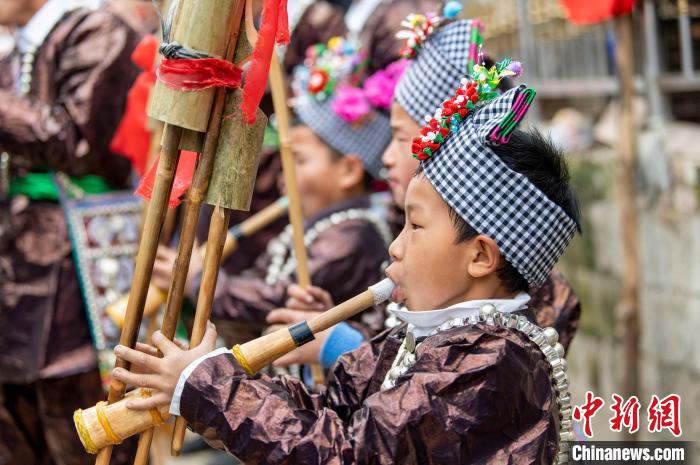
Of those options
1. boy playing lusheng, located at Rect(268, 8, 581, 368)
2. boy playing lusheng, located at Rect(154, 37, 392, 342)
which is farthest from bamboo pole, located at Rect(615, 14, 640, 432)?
boy playing lusheng, located at Rect(268, 8, 581, 368)

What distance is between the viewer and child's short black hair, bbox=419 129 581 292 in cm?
187

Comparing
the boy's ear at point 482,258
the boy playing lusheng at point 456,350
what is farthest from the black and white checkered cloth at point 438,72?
the boy's ear at point 482,258

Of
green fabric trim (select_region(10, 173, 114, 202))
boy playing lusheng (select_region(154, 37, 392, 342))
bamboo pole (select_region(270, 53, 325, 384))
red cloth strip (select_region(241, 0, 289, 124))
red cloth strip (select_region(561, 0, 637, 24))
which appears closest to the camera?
red cloth strip (select_region(241, 0, 289, 124))

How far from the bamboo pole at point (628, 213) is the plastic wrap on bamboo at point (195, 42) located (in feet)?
8.97

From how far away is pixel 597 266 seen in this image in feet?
16.8

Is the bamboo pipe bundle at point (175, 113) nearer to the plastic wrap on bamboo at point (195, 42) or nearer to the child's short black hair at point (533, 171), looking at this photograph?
the plastic wrap on bamboo at point (195, 42)

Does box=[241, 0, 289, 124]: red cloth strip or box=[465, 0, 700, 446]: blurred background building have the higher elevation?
box=[241, 0, 289, 124]: red cloth strip

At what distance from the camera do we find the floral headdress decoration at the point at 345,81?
3.27 metres

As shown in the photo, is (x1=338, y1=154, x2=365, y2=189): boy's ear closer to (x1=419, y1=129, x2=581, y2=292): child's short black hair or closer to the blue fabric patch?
the blue fabric patch

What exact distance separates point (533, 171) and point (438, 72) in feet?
2.50

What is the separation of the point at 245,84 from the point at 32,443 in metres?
2.46

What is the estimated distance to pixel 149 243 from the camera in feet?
6.16

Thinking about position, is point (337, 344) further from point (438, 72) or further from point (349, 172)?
point (349, 172)

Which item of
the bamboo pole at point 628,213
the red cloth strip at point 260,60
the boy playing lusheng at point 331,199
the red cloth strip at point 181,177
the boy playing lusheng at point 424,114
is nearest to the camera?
the red cloth strip at point 260,60
